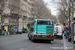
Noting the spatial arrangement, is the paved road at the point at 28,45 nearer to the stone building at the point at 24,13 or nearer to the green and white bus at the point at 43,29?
the green and white bus at the point at 43,29

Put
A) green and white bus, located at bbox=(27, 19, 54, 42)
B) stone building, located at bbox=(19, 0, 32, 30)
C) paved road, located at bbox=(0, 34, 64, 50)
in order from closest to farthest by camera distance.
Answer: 1. paved road, located at bbox=(0, 34, 64, 50)
2. green and white bus, located at bbox=(27, 19, 54, 42)
3. stone building, located at bbox=(19, 0, 32, 30)

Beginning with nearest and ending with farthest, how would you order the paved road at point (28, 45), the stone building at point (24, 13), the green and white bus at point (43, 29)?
1. the paved road at point (28, 45)
2. the green and white bus at point (43, 29)
3. the stone building at point (24, 13)

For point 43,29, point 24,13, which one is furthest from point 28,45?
point 24,13

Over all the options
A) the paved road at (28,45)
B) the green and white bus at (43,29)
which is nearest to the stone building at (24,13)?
the green and white bus at (43,29)

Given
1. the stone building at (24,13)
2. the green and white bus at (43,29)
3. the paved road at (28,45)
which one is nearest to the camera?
the paved road at (28,45)

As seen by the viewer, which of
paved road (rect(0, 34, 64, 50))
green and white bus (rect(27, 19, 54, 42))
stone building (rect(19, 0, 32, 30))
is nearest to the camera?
paved road (rect(0, 34, 64, 50))

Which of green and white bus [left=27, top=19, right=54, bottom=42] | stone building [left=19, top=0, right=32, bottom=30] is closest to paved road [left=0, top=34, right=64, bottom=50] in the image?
green and white bus [left=27, top=19, right=54, bottom=42]

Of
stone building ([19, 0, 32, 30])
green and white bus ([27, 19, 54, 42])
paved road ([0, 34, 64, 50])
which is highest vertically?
stone building ([19, 0, 32, 30])

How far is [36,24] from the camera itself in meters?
19.6

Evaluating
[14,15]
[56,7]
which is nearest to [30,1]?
[14,15]

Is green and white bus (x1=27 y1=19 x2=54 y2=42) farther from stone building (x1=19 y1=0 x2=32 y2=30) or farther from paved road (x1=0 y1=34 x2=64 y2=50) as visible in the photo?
stone building (x1=19 y1=0 x2=32 y2=30)

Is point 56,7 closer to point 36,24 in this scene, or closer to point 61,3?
point 61,3

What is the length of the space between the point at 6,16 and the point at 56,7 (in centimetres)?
2299

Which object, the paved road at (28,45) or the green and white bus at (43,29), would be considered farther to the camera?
the green and white bus at (43,29)
